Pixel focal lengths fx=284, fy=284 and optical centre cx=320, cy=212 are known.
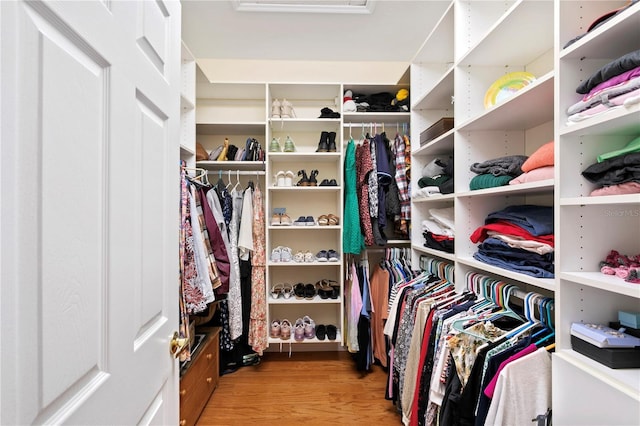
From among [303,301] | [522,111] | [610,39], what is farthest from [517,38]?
[303,301]

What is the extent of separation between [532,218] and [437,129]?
870 millimetres

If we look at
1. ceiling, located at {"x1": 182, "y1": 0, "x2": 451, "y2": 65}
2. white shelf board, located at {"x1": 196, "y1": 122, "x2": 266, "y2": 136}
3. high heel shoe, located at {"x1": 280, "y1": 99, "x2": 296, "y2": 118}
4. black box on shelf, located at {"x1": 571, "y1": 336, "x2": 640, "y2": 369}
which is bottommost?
black box on shelf, located at {"x1": 571, "y1": 336, "x2": 640, "y2": 369}

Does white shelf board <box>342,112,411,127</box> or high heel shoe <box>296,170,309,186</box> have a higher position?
white shelf board <box>342,112,411,127</box>

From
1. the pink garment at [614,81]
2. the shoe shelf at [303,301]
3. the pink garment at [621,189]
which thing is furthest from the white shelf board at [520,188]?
the shoe shelf at [303,301]

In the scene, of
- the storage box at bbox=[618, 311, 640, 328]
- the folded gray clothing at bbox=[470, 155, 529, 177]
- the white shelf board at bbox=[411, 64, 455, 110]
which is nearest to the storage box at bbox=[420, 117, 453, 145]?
the white shelf board at bbox=[411, 64, 455, 110]

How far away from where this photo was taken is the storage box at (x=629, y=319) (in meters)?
0.83

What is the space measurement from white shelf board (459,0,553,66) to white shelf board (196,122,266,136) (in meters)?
1.56

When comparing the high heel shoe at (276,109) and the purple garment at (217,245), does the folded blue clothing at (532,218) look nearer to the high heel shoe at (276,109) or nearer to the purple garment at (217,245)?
the purple garment at (217,245)

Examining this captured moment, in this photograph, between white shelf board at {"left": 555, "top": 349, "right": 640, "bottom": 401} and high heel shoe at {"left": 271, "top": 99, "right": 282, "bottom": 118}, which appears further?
high heel shoe at {"left": 271, "top": 99, "right": 282, "bottom": 118}

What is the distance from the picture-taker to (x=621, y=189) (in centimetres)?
78

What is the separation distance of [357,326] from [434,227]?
0.95m

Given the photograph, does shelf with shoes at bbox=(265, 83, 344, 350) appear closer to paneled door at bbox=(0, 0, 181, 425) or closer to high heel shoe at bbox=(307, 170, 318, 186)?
high heel shoe at bbox=(307, 170, 318, 186)

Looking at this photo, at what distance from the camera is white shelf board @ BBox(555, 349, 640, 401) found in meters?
0.72

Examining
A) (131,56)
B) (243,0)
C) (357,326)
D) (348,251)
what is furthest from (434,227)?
(243,0)
